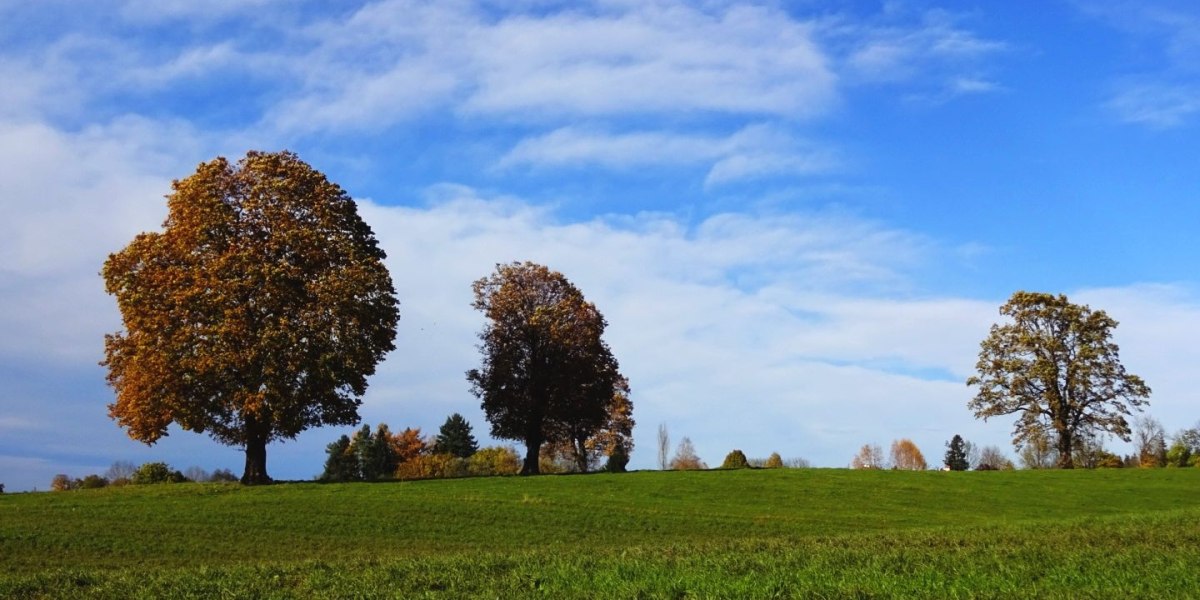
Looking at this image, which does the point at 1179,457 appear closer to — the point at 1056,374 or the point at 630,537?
the point at 1056,374

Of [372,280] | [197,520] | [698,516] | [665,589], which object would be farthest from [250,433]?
[665,589]

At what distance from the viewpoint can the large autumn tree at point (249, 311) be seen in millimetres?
41031

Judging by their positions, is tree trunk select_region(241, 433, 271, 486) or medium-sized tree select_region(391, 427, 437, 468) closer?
tree trunk select_region(241, 433, 271, 486)

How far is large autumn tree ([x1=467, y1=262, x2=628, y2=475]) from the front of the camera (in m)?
58.5

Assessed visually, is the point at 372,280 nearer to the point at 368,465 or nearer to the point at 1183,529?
the point at 1183,529

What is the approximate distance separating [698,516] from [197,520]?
700 inches

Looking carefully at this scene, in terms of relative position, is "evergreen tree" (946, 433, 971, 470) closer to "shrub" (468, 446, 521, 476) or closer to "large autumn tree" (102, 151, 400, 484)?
"shrub" (468, 446, 521, 476)

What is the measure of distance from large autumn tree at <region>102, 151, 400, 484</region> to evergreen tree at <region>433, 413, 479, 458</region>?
7073cm

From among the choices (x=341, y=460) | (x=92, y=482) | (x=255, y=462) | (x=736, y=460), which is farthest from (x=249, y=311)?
(x=341, y=460)

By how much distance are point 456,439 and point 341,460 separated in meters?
14.1

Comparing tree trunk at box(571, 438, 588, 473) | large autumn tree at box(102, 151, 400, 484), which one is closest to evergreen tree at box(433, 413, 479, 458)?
tree trunk at box(571, 438, 588, 473)

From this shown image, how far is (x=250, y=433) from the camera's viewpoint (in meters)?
43.4

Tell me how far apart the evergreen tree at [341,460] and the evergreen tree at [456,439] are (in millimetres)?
10300

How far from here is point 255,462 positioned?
142ft
